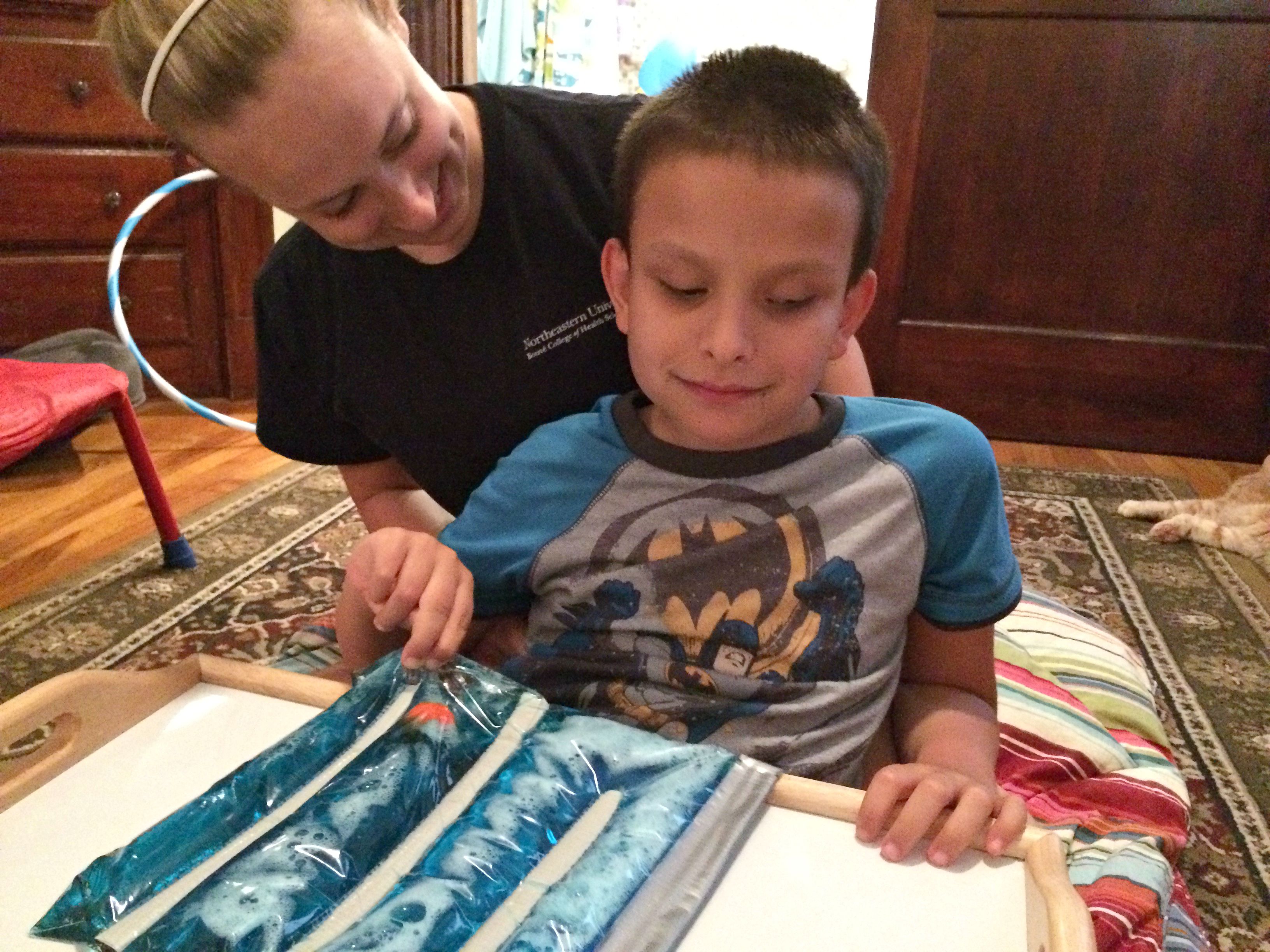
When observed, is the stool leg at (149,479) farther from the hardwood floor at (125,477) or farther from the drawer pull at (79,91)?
the drawer pull at (79,91)

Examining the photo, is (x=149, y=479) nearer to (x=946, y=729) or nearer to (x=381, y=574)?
(x=381, y=574)

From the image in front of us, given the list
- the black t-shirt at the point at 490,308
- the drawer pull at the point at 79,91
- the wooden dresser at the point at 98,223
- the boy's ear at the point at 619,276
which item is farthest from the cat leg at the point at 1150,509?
the drawer pull at the point at 79,91

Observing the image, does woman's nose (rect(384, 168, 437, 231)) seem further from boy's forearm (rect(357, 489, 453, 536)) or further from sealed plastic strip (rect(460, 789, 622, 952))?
sealed plastic strip (rect(460, 789, 622, 952))

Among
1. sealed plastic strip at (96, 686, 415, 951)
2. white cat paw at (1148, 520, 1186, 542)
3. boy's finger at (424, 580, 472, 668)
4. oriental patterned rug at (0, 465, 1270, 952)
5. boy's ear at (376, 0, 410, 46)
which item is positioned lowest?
oriental patterned rug at (0, 465, 1270, 952)

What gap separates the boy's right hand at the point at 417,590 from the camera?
566 millimetres

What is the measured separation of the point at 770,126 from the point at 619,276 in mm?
160

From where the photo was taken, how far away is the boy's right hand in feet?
1.86

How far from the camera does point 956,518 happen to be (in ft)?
2.18

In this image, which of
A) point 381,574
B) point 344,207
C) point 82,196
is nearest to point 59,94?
point 82,196

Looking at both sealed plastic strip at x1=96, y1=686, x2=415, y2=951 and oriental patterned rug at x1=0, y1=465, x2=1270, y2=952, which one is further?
oriental patterned rug at x1=0, y1=465, x2=1270, y2=952

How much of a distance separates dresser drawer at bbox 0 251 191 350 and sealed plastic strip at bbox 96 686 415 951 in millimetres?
2349

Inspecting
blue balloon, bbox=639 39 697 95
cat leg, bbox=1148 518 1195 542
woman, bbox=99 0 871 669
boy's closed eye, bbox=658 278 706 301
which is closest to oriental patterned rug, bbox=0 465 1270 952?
cat leg, bbox=1148 518 1195 542

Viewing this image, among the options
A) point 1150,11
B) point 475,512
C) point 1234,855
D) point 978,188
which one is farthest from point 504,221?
point 1150,11

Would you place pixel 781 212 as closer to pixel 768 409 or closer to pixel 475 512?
pixel 768 409
